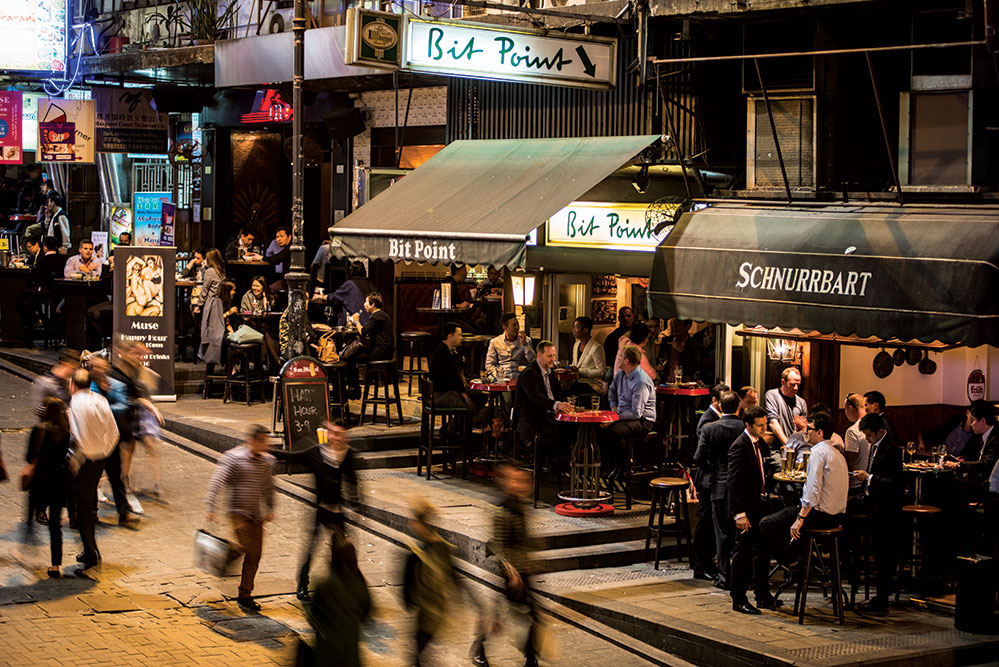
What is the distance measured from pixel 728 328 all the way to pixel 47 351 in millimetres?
14060

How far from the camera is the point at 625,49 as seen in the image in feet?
55.3

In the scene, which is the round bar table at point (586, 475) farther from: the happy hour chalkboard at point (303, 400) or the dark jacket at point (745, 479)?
the happy hour chalkboard at point (303, 400)

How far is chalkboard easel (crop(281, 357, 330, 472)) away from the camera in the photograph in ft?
53.1

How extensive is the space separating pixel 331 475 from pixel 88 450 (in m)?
2.80

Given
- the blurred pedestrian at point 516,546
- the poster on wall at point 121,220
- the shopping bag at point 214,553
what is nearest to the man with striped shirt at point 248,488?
the shopping bag at point 214,553

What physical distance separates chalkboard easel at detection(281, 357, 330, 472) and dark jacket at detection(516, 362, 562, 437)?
8.41ft

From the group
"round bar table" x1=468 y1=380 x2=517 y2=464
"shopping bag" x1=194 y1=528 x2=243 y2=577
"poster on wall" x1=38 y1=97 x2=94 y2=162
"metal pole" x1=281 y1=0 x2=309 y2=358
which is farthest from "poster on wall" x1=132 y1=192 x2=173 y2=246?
"shopping bag" x1=194 y1=528 x2=243 y2=577

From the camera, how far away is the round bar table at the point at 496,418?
53.0 feet

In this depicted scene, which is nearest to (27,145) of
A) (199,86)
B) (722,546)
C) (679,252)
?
(199,86)

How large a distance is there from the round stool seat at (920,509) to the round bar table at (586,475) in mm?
3252

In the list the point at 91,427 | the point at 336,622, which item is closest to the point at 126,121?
the point at 91,427

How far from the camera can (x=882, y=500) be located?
1280cm

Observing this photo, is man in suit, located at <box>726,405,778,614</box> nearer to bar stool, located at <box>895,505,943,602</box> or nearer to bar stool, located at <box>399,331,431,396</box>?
bar stool, located at <box>895,505,943,602</box>

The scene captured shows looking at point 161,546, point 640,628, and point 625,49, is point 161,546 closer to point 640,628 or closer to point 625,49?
point 640,628
